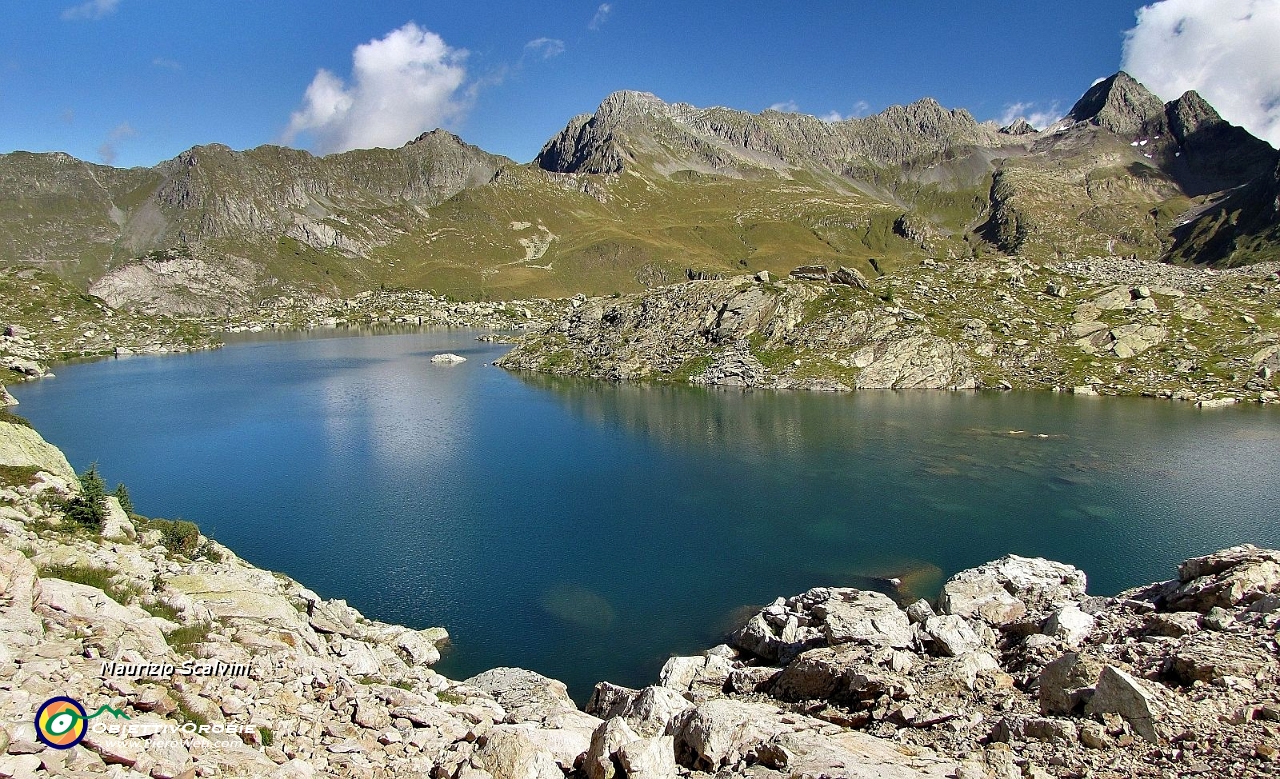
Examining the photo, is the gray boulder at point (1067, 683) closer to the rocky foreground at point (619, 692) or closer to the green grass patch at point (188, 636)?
the rocky foreground at point (619, 692)

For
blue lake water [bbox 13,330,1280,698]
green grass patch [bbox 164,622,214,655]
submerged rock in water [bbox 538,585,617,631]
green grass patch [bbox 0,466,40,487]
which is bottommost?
submerged rock in water [bbox 538,585,617,631]

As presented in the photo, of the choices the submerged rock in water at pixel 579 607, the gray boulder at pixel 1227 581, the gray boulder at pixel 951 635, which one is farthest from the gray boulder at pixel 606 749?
the gray boulder at pixel 1227 581

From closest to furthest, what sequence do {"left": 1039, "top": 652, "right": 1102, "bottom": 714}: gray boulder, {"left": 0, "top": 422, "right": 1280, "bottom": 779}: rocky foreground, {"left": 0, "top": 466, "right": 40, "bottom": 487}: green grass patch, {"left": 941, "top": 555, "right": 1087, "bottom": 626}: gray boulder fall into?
{"left": 0, "top": 422, "right": 1280, "bottom": 779}: rocky foreground
{"left": 1039, "top": 652, "right": 1102, "bottom": 714}: gray boulder
{"left": 0, "top": 466, "right": 40, "bottom": 487}: green grass patch
{"left": 941, "top": 555, "right": 1087, "bottom": 626}: gray boulder

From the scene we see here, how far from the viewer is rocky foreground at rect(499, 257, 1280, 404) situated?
121500mm

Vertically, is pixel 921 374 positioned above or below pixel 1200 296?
below

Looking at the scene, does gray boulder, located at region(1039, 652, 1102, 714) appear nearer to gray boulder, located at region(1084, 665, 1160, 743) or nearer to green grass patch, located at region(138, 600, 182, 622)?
gray boulder, located at region(1084, 665, 1160, 743)

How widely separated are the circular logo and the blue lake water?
87.0ft

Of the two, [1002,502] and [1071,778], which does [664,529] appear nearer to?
[1002,502]

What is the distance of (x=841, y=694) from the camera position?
88.9 ft

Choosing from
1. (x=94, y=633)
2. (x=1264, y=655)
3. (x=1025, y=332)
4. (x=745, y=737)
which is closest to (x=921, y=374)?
(x=1025, y=332)

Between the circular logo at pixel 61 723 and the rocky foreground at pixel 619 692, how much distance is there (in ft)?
0.79

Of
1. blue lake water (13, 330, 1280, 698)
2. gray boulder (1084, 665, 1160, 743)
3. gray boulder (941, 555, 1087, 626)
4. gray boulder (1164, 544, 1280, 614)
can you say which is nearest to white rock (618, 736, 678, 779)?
gray boulder (1084, 665, 1160, 743)

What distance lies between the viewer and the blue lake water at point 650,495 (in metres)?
48.2

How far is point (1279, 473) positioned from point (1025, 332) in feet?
231
